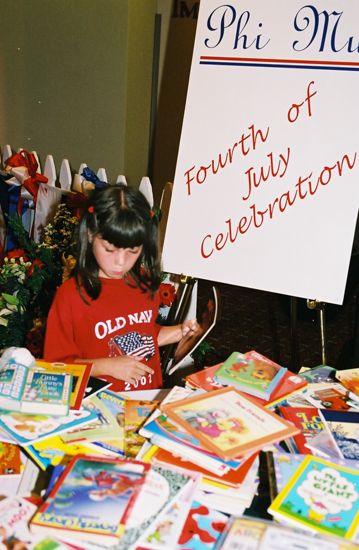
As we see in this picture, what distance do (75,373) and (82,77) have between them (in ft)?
10.4

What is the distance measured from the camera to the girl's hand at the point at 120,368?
5.69 ft

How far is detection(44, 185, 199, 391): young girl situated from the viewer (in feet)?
5.49

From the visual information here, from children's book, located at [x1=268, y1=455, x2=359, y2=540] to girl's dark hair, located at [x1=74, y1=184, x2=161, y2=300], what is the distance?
0.70m

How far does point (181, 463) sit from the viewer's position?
4.30 feet

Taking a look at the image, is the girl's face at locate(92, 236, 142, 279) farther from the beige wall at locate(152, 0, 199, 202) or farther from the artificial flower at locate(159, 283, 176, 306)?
the beige wall at locate(152, 0, 199, 202)

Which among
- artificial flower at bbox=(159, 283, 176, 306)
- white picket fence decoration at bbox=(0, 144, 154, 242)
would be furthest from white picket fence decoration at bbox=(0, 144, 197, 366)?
artificial flower at bbox=(159, 283, 176, 306)

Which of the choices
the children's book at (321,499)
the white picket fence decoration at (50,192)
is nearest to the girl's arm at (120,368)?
the children's book at (321,499)

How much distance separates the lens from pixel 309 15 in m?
1.93

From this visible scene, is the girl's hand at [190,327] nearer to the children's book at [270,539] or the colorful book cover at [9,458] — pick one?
the colorful book cover at [9,458]

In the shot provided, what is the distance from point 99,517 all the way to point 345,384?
0.82 metres

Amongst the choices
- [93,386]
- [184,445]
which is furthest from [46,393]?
[184,445]

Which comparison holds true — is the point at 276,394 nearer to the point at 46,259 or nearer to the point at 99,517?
the point at 99,517

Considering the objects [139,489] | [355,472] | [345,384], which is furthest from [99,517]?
[345,384]

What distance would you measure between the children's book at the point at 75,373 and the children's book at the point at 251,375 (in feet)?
1.09
